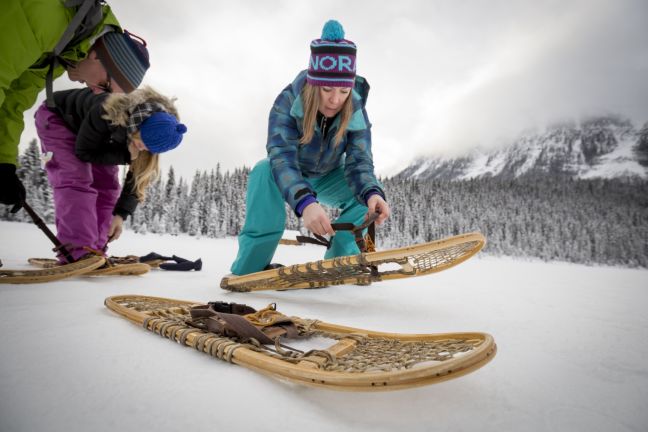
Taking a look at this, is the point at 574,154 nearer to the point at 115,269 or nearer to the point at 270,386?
the point at 115,269

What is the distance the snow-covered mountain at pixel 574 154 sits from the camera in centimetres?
12762

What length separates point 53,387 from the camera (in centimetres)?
→ 94

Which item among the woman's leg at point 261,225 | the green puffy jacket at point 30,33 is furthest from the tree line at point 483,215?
the green puffy jacket at point 30,33

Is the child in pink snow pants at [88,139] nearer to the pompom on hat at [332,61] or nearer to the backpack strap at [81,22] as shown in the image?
the backpack strap at [81,22]

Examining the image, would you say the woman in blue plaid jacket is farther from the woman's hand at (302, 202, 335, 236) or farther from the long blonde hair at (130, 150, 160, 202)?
the long blonde hair at (130, 150, 160, 202)

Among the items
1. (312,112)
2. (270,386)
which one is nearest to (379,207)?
(312,112)

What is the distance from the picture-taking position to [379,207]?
2826mm

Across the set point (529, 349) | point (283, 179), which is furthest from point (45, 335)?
point (529, 349)

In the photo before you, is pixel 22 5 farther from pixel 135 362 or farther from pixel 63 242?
pixel 63 242

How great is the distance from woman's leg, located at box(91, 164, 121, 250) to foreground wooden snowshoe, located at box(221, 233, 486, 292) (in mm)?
2348

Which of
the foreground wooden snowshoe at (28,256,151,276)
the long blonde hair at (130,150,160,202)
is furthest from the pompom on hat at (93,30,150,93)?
the foreground wooden snowshoe at (28,256,151,276)

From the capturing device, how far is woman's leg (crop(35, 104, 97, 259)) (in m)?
3.29

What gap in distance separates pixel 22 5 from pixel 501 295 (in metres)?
3.74

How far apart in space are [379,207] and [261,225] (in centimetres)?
115
